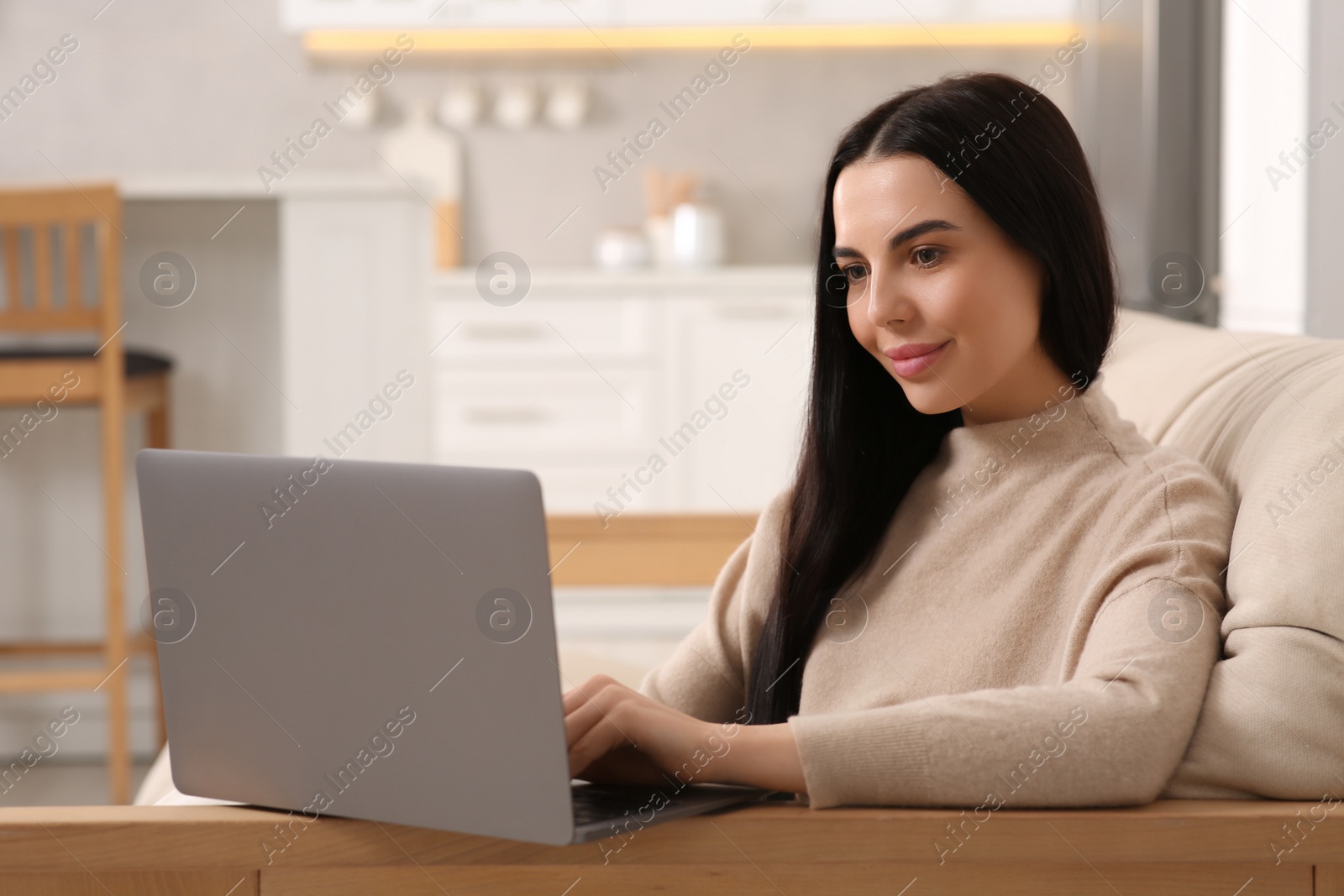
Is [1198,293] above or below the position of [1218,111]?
below

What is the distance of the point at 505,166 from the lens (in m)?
4.51

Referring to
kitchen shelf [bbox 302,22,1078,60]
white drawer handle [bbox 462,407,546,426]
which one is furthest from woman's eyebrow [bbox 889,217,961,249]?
kitchen shelf [bbox 302,22,1078,60]

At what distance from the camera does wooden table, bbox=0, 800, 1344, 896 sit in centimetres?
73

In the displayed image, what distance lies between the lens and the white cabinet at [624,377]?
3.94 m

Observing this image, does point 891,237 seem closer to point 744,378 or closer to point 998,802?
point 998,802

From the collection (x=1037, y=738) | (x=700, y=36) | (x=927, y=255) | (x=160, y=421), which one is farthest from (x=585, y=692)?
(x=700, y=36)

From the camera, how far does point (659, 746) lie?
0.79 meters

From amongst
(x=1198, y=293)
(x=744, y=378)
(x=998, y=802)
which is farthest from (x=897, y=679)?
(x=744, y=378)

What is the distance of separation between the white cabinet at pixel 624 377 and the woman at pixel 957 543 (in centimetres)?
283

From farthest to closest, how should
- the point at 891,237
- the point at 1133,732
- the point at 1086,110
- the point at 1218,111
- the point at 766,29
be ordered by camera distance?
the point at 766,29 < the point at 1086,110 < the point at 1218,111 < the point at 891,237 < the point at 1133,732

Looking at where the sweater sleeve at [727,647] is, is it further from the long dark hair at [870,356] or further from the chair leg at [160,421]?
the chair leg at [160,421]

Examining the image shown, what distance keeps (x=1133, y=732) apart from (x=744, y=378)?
3.22 m

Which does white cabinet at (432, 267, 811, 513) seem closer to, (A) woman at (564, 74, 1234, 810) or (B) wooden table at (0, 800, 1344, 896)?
(A) woman at (564, 74, 1234, 810)

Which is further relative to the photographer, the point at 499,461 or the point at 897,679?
the point at 499,461
